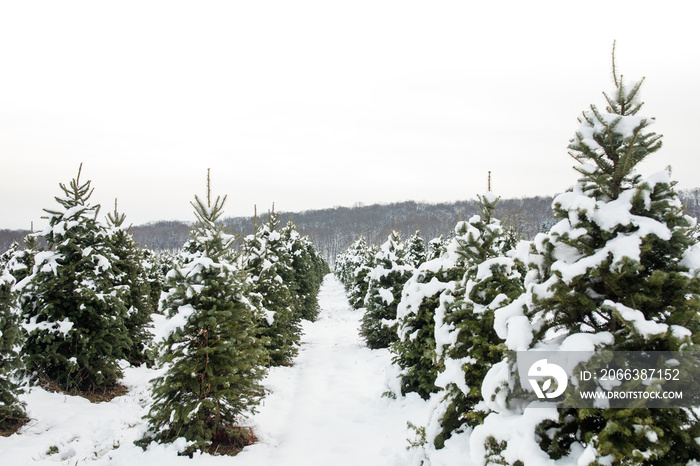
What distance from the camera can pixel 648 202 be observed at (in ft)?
10.3

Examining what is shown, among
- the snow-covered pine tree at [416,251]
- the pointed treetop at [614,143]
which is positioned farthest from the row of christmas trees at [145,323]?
the snow-covered pine tree at [416,251]

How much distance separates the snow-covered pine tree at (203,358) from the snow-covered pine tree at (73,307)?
3672 millimetres

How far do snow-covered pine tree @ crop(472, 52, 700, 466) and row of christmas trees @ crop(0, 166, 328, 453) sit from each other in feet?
14.6

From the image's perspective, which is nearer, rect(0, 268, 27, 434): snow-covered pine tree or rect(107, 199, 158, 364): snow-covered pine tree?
rect(0, 268, 27, 434): snow-covered pine tree

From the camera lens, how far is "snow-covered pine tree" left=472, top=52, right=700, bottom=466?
8.89 ft

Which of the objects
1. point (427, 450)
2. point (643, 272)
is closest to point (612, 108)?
point (643, 272)

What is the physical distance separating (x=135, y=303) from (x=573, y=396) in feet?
43.7

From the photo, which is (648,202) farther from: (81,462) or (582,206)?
(81,462)

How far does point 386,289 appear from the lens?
1261cm

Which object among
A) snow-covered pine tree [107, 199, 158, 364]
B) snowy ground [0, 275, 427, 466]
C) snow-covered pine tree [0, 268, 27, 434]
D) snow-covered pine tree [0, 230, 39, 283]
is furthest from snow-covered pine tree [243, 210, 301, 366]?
snow-covered pine tree [0, 230, 39, 283]

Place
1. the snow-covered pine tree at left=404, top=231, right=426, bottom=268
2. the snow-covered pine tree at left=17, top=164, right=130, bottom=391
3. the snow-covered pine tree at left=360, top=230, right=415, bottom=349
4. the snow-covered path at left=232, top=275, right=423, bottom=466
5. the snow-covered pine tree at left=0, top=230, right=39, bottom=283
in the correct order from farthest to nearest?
the snow-covered pine tree at left=404, top=231, right=426, bottom=268 → the snow-covered pine tree at left=360, top=230, right=415, bottom=349 → the snow-covered pine tree at left=0, top=230, right=39, bottom=283 → the snow-covered pine tree at left=17, top=164, right=130, bottom=391 → the snow-covered path at left=232, top=275, right=423, bottom=466

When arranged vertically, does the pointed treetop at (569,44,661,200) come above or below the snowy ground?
above

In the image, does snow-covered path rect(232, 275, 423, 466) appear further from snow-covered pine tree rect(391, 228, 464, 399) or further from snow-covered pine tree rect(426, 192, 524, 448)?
snow-covered pine tree rect(426, 192, 524, 448)

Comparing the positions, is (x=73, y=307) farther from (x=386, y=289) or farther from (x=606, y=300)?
(x=606, y=300)
